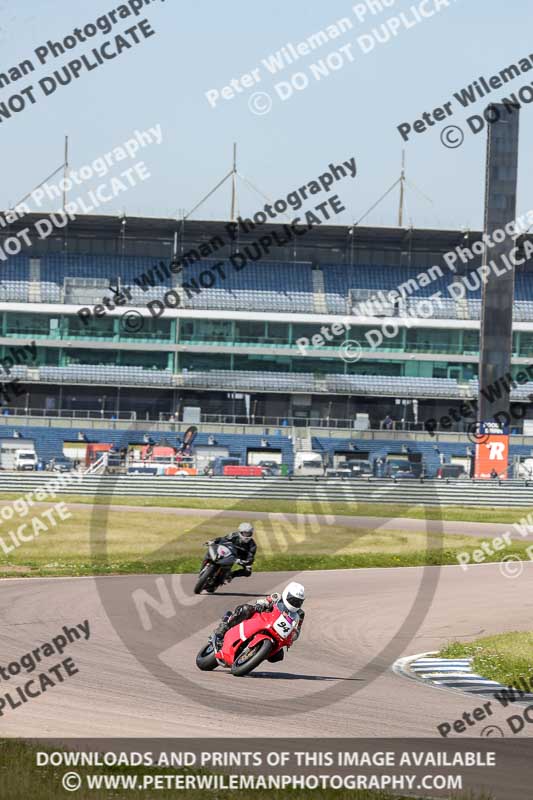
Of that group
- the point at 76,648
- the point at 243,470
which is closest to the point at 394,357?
the point at 243,470

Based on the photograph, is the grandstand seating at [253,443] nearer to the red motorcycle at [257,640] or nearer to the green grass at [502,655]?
the green grass at [502,655]

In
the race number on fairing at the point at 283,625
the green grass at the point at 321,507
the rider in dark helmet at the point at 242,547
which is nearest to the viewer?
the race number on fairing at the point at 283,625

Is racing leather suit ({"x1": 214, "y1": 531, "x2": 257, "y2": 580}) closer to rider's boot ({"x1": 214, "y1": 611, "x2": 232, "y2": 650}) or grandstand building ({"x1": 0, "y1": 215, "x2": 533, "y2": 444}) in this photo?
rider's boot ({"x1": 214, "y1": 611, "x2": 232, "y2": 650})

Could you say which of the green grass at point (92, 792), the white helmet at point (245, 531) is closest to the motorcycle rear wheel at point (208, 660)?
the green grass at point (92, 792)

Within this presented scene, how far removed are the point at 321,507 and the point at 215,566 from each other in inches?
1061

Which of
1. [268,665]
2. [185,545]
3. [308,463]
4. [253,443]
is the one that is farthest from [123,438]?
[268,665]

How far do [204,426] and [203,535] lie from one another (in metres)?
36.2

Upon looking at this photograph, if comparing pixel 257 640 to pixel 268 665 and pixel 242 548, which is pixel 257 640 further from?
pixel 242 548

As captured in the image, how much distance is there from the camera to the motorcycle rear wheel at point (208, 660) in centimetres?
1442

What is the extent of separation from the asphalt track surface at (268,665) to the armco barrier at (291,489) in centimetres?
2461

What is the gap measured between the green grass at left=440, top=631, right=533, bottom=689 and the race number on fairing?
3.35 metres

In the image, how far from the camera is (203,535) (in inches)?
1441

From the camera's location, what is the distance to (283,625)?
1355 centimetres

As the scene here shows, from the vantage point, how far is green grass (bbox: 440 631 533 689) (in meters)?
15.5
